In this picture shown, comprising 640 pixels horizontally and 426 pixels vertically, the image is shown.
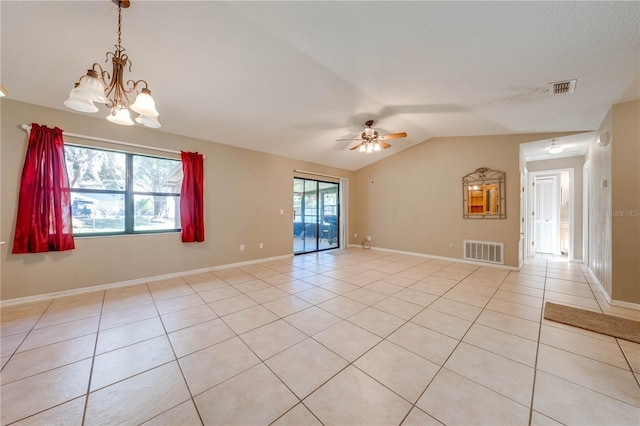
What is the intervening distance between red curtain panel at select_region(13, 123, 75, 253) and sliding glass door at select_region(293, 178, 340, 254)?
4.19m

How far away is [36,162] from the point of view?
295cm

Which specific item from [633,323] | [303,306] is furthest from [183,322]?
[633,323]

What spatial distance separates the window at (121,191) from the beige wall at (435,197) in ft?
16.8

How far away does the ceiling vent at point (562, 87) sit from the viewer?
2.54 m

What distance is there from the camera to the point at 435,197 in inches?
223

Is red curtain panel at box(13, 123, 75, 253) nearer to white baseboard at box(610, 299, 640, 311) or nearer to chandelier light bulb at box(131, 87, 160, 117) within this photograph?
chandelier light bulb at box(131, 87, 160, 117)

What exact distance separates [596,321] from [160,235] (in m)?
6.05

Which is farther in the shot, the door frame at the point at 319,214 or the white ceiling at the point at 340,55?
the door frame at the point at 319,214

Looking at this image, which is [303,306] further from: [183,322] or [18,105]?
[18,105]

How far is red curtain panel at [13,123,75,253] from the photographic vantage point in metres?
2.91

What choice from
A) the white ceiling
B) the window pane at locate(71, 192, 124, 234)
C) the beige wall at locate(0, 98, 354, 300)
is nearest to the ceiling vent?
the white ceiling

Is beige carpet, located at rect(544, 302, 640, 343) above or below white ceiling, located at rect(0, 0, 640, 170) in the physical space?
below

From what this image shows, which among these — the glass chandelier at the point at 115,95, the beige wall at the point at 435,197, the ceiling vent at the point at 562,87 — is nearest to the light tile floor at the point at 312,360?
the beige wall at the point at 435,197

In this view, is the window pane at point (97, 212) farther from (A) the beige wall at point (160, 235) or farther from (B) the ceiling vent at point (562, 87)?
(B) the ceiling vent at point (562, 87)
